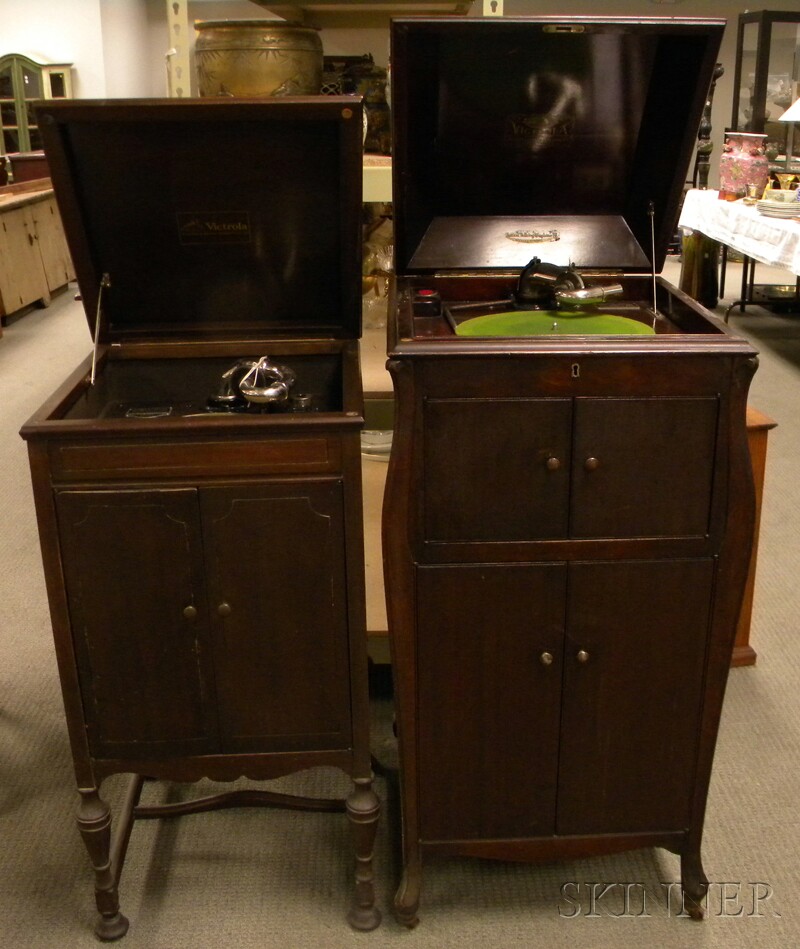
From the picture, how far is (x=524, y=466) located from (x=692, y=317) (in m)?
0.39

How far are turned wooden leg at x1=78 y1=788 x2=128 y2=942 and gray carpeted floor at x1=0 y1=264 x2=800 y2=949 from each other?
0.10 ft

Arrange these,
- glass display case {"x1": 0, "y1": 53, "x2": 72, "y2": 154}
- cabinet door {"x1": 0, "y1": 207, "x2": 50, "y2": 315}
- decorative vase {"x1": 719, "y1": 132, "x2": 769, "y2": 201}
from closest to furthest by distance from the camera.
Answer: decorative vase {"x1": 719, "y1": 132, "x2": 769, "y2": 201}
cabinet door {"x1": 0, "y1": 207, "x2": 50, "y2": 315}
glass display case {"x1": 0, "y1": 53, "x2": 72, "y2": 154}

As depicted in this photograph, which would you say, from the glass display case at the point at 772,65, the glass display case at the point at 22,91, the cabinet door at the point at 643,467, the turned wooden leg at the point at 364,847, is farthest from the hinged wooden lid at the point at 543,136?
the glass display case at the point at 22,91

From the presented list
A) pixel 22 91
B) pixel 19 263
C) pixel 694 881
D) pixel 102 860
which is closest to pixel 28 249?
pixel 19 263

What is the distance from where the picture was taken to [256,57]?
1.72 m

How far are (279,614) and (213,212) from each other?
0.68 m

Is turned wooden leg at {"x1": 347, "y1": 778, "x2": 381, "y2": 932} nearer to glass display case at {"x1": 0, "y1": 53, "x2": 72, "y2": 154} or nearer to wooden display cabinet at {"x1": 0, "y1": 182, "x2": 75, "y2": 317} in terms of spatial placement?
wooden display cabinet at {"x1": 0, "y1": 182, "x2": 75, "y2": 317}

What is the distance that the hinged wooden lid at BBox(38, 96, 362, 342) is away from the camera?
1463 millimetres

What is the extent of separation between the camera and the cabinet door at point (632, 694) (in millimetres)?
1438

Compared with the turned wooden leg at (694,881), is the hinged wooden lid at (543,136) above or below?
above

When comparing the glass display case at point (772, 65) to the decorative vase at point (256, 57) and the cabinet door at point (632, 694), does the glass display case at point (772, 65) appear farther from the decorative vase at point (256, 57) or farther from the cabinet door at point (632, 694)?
the cabinet door at point (632, 694)

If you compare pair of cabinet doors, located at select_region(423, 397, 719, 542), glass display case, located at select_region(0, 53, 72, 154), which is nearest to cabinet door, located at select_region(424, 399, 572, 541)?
pair of cabinet doors, located at select_region(423, 397, 719, 542)

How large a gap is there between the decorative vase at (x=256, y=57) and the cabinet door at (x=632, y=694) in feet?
3.28

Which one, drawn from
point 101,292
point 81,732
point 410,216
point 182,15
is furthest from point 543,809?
point 182,15
